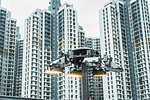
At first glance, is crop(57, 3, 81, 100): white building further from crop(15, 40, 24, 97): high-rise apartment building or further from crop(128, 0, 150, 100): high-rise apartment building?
crop(15, 40, 24, 97): high-rise apartment building

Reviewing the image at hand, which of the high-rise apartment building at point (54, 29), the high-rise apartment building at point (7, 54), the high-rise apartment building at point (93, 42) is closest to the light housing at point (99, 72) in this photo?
the high-rise apartment building at point (54, 29)

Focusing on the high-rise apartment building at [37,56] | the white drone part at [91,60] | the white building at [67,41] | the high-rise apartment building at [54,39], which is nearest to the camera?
the white drone part at [91,60]

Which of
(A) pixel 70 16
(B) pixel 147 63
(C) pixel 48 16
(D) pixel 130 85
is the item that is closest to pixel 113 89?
(D) pixel 130 85

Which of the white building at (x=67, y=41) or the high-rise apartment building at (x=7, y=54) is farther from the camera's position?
the high-rise apartment building at (x=7, y=54)

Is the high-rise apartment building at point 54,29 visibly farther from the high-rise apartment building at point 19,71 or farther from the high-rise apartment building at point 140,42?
the high-rise apartment building at point 140,42

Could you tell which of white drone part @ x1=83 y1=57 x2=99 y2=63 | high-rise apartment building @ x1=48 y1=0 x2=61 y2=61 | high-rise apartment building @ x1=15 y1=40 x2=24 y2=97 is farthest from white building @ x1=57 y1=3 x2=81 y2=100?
white drone part @ x1=83 y1=57 x2=99 y2=63

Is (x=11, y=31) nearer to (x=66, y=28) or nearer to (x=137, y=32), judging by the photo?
(x=66, y=28)

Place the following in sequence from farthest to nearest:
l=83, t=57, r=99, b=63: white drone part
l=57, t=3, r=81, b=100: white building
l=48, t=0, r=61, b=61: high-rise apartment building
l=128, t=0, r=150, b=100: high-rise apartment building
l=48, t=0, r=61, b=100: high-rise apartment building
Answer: l=48, t=0, r=61, b=61: high-rise apartment building
l=128, t=0, r=150, b=100: high-rise apartment building
l=48, t=0, r=61, b=100: high-rise apartment building
l=57, t=3, r=81, b=100: white building
l=83, t=57, r=99, b=63: white drone part
